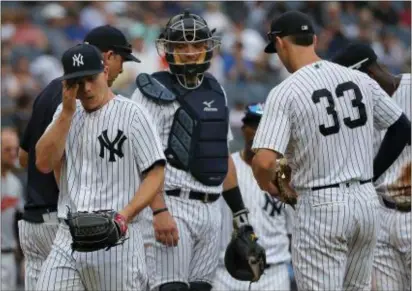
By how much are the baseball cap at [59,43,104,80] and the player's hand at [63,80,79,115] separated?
55mm

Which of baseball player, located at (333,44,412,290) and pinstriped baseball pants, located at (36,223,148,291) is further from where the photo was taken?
baseball player, located at (333,44,412,290)

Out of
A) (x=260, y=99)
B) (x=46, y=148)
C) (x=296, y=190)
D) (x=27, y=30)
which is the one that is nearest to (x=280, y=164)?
(x=296, y=190)

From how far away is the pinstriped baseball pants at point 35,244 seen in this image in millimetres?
8469

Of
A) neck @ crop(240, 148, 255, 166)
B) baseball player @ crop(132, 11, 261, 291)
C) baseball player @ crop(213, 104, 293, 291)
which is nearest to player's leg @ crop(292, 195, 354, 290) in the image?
baseball player @ crop(132, 11, 261, 291)

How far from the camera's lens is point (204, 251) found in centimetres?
888

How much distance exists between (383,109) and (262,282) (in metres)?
2.87

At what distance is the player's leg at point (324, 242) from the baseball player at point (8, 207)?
3946 millimetres

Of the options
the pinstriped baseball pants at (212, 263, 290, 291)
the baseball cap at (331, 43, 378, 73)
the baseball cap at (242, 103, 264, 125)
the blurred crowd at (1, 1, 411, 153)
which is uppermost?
the blurred crowd at (1, 1, 411, 153)

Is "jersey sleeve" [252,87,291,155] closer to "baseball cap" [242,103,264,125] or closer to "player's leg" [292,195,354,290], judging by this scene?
"player's leg" [292,195,354,290]

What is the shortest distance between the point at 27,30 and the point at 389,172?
33.8ft

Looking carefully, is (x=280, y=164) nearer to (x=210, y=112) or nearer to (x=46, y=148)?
(x=210, y=112)

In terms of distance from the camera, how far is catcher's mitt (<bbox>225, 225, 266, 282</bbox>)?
8953 mm

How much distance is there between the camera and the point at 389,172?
8.86 metres

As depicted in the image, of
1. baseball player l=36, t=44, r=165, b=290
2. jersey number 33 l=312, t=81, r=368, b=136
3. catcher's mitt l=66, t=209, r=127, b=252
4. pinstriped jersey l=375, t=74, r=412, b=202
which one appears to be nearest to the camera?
catcher's mitt l=66, t=209, r=127, b=252
